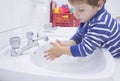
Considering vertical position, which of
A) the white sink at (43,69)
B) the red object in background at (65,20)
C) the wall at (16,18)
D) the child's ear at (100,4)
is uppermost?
the child's ear at (100,4)

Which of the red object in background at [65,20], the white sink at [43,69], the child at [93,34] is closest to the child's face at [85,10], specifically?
the child at [93,34]

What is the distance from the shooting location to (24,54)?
27.0 inches

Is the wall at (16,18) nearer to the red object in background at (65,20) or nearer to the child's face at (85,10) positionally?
the child's face at (85,10)

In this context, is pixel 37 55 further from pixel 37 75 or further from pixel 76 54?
pixel 37 75

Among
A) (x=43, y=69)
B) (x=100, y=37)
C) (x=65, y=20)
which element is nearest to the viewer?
(x=43, y=69)

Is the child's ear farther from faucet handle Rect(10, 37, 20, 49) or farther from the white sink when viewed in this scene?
faucet handle Rect(10, 37, 20, 49)

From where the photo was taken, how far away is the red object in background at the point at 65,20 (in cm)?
159

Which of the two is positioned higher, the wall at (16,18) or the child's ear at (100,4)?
the child's ear at (100,4)

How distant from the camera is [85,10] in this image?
71 cm

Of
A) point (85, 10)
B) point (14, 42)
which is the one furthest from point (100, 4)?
point (14, 42)

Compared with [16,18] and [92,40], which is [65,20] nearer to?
[16,18]

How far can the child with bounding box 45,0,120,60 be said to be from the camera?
0.65 meters

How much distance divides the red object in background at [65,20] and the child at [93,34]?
0.83 meters

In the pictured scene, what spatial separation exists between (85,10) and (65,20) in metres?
0.90
